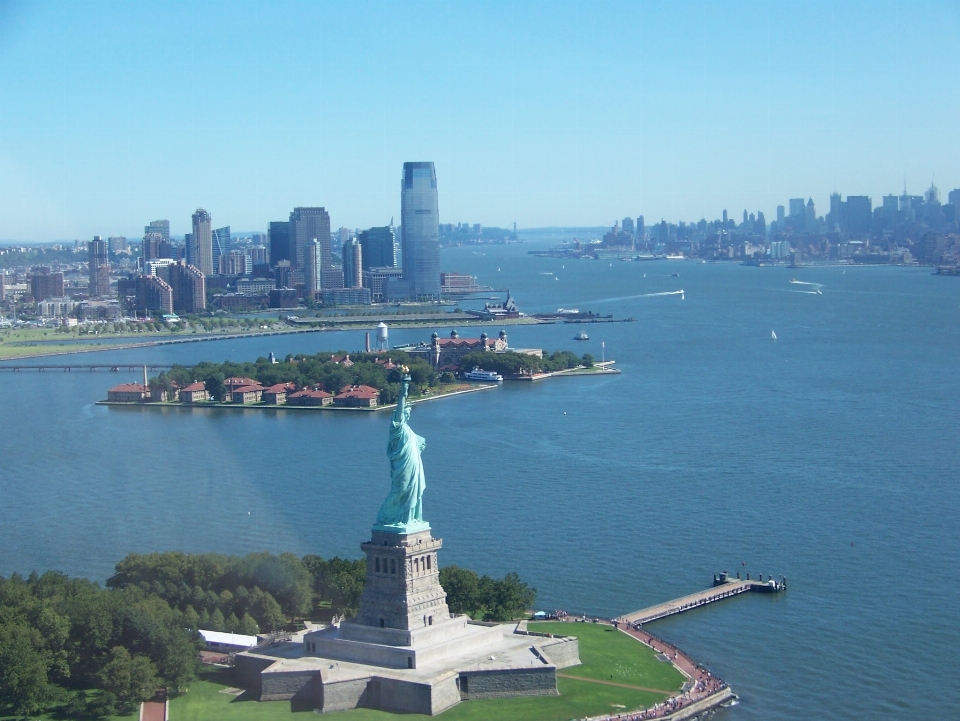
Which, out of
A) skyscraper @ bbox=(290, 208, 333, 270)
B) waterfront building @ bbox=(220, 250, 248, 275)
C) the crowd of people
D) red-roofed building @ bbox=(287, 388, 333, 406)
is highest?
skyscraper @ bbox=(290, 208, 333, 270)

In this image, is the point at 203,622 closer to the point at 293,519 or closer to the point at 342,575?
the point at 342,575

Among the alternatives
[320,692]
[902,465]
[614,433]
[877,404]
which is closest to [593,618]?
[320,692]

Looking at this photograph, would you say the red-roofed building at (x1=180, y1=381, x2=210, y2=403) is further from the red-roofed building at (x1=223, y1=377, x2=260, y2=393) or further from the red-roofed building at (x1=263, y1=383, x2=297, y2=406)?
the red-roofed building at (x1=263, y1=383, x2=297, y2=406)

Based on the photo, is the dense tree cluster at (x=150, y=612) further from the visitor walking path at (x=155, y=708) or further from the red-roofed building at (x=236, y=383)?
the red-roofed building at (x=236, y=383)

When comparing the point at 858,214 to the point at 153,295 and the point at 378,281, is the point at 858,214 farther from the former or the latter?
the point at 153,295

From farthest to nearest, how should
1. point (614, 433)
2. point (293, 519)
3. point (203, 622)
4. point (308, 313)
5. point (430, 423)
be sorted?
point (308, 313) → point (430, 423) → point (614, 433) → point (293, 519) → point (203, 622)

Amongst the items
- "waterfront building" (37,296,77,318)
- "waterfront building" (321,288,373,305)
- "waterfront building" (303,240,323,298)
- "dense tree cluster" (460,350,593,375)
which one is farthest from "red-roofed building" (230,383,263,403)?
"waterfront building" (303,240,323,298)
